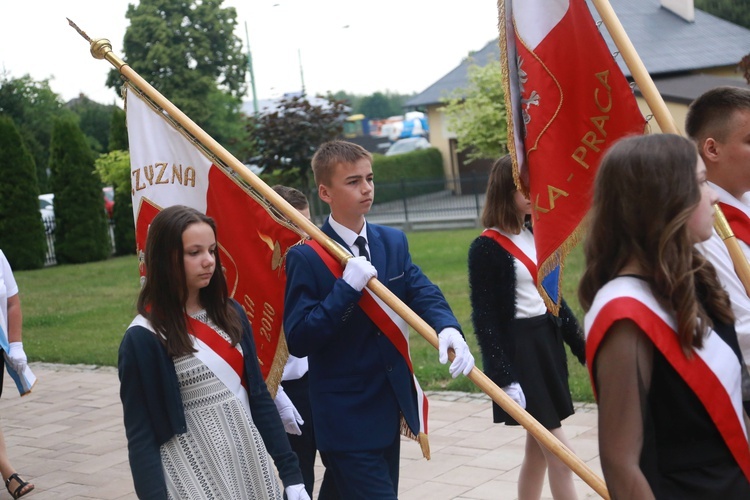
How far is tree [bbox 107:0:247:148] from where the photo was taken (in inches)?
1736

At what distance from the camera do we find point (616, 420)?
2146 mm

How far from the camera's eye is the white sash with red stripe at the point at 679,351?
2.13m

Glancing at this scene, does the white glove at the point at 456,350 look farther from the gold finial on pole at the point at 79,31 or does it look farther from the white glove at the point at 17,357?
the white glove at the point at 17,357

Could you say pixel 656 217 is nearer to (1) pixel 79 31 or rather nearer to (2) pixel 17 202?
(1) pixel 79 31

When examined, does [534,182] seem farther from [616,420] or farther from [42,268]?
[42,268]

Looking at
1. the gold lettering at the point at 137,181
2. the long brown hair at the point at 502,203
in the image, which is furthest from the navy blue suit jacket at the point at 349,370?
the gold lettering at the point at 137,181

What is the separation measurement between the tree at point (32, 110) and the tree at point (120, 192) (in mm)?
18082

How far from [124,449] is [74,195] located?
1880 cm

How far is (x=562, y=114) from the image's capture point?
3.93 meters

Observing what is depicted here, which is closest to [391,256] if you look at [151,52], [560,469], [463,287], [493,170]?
[493,170]

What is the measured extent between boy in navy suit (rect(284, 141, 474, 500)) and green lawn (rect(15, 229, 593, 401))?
2.24 meters

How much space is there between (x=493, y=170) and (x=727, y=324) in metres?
2.56

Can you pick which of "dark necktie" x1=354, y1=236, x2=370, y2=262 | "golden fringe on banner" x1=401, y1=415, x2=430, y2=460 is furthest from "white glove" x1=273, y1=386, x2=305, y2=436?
"dark necktie" x1=354, y1=236, x2=370, y2=262

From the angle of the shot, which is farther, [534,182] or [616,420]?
[534,182]
